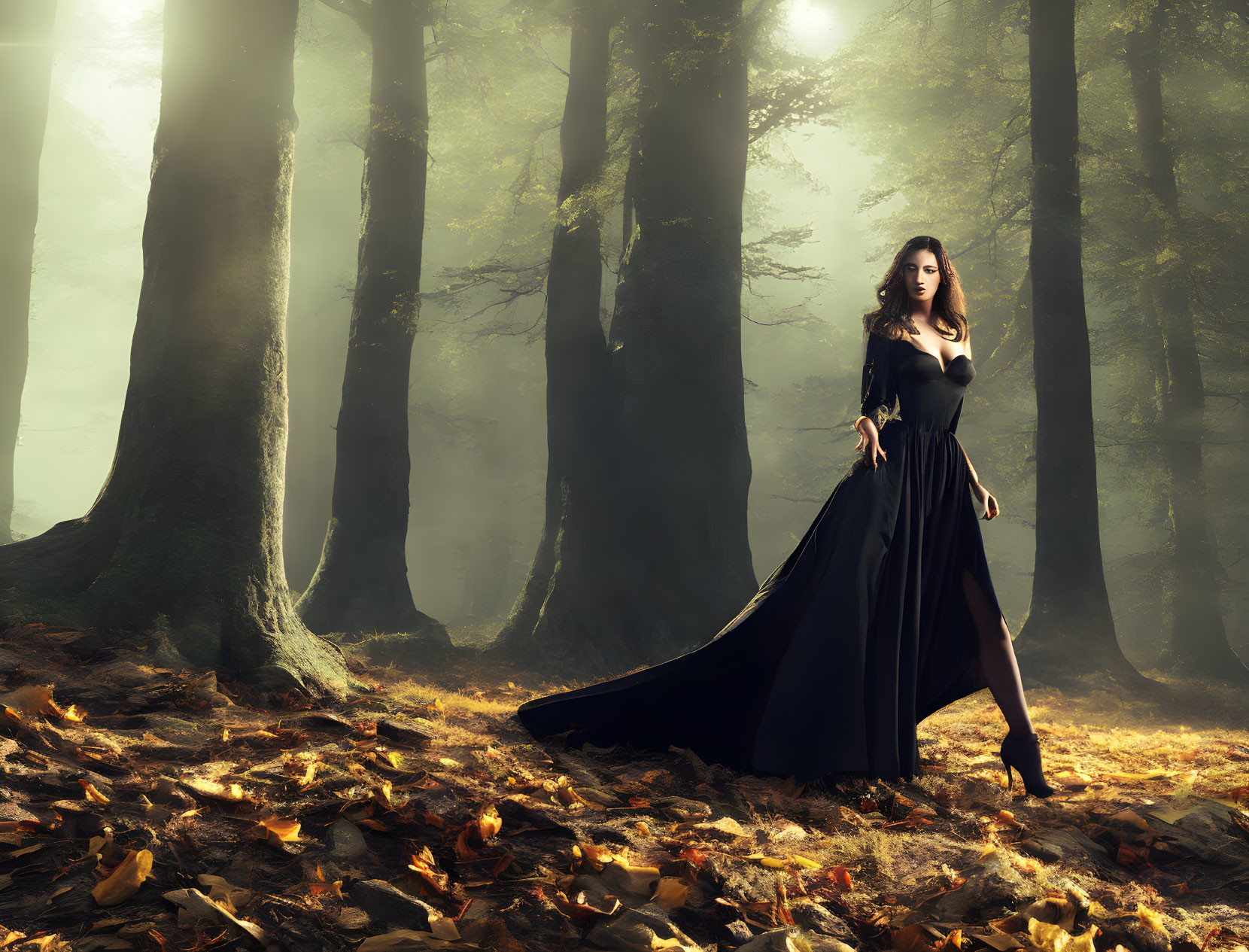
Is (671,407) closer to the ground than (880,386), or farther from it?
farther from it

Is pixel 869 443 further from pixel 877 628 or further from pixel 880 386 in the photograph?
pixel 877 628

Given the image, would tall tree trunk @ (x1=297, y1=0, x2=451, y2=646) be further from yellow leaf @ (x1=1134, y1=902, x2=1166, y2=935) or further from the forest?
yellow leaf @ (x1=1134, y1=902, x2=1166, y2=935)

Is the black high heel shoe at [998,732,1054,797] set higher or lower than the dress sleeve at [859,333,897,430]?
lower

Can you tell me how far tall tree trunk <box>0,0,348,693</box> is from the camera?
5.00 m

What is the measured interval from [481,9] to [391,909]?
699 inches

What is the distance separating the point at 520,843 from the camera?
2.79 metres

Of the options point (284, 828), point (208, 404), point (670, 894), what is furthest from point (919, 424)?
point (208, 404)

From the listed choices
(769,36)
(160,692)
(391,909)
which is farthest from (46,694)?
(769,36)

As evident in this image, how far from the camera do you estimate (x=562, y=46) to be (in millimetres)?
19656

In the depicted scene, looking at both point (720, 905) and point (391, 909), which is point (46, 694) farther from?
point (720, 905)

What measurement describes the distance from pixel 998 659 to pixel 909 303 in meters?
1.80

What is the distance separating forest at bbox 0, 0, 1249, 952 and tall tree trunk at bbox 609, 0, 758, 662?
0.17 feet

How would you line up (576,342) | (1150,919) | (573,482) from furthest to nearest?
1. (576,342)
2. (573,482)
3. (1150,919)

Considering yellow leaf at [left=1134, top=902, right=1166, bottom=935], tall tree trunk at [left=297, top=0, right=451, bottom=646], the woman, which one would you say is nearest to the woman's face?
the woman
